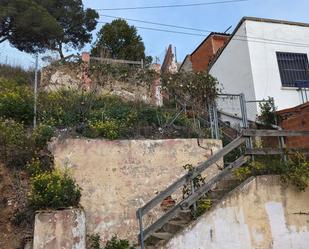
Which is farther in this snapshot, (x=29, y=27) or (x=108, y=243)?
(x=29, y=27)

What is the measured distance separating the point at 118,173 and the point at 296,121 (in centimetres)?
622

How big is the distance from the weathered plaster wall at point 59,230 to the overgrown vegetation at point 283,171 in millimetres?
3549

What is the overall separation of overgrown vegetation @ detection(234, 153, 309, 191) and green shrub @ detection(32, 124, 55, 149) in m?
4.38

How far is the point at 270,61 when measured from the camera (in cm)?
1597

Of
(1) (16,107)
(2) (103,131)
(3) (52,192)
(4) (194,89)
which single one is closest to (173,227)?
(3) (52,192)

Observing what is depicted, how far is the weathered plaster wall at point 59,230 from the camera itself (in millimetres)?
7227

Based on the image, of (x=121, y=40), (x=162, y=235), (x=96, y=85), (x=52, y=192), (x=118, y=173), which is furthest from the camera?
(x=121, y=40)

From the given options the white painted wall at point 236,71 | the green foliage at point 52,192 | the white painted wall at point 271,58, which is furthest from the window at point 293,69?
the green foliage at point 52,192

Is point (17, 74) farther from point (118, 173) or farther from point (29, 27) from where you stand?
point (118, 173)

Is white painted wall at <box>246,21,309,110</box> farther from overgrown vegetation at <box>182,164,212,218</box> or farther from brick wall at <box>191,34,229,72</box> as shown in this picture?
overgrown vegetation at <box>182,164,212,218</box>

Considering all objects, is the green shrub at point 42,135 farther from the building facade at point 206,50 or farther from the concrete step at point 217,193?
the building facade at point 206,50

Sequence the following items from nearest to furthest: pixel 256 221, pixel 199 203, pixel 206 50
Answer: pixel 199 203
pixel 256 221
pixel 206 50

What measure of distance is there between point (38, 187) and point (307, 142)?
7.86m

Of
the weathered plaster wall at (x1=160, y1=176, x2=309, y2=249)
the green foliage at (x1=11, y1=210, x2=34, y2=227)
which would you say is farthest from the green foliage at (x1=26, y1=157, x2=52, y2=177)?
the weathered plaster wall at (x1=160, y1=176, x2=309, y2=249)
